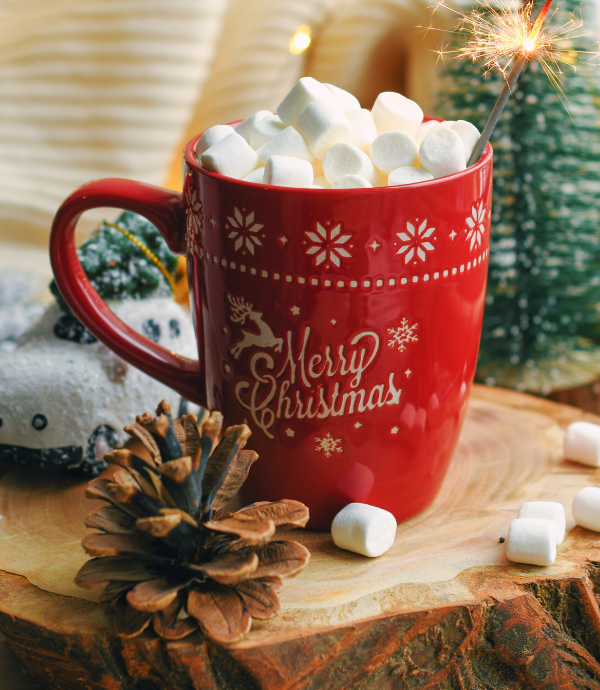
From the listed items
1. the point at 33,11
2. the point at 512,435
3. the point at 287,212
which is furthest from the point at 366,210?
the point at 33,11

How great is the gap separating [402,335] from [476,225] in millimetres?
134

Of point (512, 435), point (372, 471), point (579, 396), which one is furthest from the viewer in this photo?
point (579, 396)

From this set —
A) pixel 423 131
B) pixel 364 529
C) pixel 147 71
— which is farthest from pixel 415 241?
pixel 147 71

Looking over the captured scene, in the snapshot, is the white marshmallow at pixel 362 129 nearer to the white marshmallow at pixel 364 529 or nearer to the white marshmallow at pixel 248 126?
the white marshmallow at pixel 248 126

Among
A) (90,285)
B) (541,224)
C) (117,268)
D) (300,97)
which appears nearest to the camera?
(300,97)

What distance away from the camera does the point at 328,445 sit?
0.73m

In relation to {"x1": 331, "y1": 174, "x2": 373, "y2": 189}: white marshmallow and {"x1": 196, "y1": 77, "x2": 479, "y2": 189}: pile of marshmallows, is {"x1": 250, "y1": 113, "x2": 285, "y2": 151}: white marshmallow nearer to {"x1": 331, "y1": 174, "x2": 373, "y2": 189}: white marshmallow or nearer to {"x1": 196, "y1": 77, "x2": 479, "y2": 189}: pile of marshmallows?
{"x1": 196, "y1": 77, "x2": 479, "y2": 189}: pile of marshmallows

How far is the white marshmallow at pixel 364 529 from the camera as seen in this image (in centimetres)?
71

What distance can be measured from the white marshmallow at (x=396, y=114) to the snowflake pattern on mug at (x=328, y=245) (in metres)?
0.17

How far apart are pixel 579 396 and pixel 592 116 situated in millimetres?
511

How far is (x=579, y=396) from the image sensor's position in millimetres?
1370

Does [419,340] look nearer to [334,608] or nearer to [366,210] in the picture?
[366,210]

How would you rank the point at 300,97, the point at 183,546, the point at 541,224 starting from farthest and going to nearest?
1. the point at 541,224
2. the point at 300,97
3. the point at 183,546

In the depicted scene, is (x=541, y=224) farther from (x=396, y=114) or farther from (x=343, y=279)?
(x=343, y=279)
